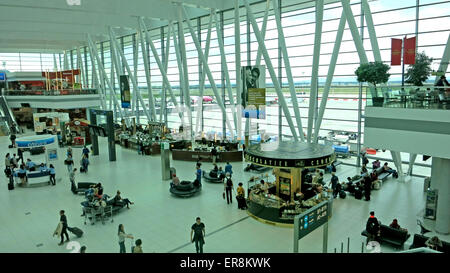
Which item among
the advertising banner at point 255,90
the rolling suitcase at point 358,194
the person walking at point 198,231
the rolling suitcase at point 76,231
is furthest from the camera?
the advertising banner at point 255,90

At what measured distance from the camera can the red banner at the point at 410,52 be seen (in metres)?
13.4

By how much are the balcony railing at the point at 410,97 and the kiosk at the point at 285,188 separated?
3.31 metres

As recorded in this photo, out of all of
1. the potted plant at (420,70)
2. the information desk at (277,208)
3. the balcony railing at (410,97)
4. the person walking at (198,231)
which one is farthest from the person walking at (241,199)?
the potted plant at (420,70)

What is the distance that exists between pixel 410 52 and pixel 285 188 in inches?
299

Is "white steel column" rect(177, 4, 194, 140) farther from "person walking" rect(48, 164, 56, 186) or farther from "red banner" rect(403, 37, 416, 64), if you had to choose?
"red banner" rect(403, 37, 416, 64)

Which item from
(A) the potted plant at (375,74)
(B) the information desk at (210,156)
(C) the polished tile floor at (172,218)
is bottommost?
(C) the polished tile floor at (172,218)

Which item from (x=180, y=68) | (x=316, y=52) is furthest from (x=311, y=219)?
(x=180, y=68)

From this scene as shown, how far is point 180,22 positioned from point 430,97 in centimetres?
2083

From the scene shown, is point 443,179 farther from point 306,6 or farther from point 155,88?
point 155,88

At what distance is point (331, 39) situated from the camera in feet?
79.6

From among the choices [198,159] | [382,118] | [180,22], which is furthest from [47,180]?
[382,118]

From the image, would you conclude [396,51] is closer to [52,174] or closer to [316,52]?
[316,52]

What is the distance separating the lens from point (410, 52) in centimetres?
1353

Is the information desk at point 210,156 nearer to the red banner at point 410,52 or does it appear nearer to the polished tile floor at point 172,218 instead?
the polished tile floor at point 172,218
